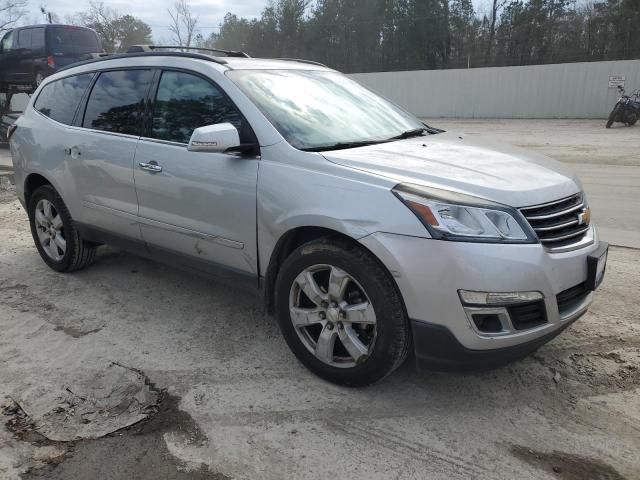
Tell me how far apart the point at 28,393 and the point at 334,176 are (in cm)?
212

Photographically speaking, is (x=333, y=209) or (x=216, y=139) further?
(x=216, y=139)

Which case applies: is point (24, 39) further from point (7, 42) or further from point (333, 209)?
point (333, 209)

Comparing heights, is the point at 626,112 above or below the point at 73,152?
above

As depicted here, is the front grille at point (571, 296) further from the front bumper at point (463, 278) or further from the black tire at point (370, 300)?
the black tire at point (370, 300)

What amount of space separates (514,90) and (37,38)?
20.5 metres

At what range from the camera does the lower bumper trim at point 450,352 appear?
103 inches

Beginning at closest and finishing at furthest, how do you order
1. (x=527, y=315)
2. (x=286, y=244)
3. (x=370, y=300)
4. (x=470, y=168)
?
(x=527, y=315)
(x=370, y=300)
(x=470, y=168)
(x=286, y=244)

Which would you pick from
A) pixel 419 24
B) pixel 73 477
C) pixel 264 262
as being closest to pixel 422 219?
pixel 264 262

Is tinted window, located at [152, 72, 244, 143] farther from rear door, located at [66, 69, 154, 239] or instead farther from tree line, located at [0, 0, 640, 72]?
tree line, located at [0, 0, 640, 72]

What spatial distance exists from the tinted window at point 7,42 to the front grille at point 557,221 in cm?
1694

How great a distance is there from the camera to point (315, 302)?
3.02 meters

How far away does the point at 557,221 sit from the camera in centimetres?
280

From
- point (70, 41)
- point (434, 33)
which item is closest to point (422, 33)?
point (434, 33)

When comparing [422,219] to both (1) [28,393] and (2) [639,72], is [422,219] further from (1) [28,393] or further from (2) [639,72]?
(2) [639,72]
